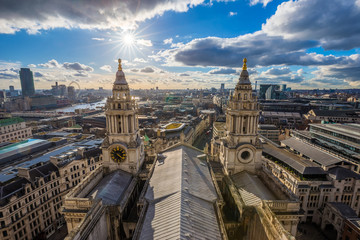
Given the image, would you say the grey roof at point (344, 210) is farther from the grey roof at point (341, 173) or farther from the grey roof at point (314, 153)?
the grey roof at point (314, 153)

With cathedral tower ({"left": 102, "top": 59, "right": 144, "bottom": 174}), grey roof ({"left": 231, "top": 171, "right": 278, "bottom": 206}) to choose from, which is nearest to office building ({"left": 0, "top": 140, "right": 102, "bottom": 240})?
cathedral tower ({"left": 102, "top": 59, "right": 144, "bottom": 174})

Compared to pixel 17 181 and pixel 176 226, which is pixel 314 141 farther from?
pixel 17 181

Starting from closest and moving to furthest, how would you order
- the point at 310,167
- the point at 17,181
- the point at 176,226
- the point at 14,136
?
the point at 176,226 → the point at 17,181 → the point at 310,167 → the point at 14,136

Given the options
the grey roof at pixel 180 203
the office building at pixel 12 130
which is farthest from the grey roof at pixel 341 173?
the office building at pixel 12 130

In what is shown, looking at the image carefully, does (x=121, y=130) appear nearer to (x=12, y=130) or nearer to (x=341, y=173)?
(x=341, y=173)

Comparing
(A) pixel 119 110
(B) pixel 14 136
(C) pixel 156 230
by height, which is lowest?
(B) pixel 14 136

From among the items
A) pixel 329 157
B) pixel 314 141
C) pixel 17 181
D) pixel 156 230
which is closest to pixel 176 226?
pixel 156 230

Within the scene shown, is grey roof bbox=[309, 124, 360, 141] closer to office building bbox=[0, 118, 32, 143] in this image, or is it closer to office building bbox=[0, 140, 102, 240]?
office building bbox=[0, 140, 102, 240]
